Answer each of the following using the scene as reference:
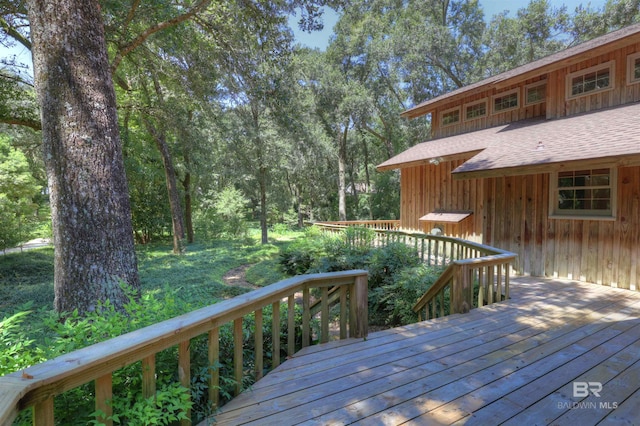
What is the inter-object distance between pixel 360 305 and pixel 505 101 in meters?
10.1

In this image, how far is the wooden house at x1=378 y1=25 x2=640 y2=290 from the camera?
529 centimetres

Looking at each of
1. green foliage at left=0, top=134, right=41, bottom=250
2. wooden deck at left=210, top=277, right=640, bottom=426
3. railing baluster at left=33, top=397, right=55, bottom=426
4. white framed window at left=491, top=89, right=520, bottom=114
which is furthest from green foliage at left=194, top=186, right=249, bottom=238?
railing baluster at left=33, top=397, right=55, bottom=426

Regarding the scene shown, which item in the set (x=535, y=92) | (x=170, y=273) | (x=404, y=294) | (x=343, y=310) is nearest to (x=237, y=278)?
(x=170, y=273)

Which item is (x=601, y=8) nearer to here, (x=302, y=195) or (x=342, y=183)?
(x=342, y=183)

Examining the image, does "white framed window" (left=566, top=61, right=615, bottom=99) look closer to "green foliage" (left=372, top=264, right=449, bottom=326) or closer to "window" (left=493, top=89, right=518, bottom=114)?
"window" (left=493, top=89, right=518, bottom=114)

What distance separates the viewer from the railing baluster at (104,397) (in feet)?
4.62

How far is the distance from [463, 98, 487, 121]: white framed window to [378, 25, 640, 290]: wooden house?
21cm

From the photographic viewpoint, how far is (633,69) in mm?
6848

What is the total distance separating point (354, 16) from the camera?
20000 millimetres

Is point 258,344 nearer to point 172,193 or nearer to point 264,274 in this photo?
point 264,274

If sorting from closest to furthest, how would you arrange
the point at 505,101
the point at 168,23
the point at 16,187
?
the point at 168,23 < the point at 505,101 < the point at 16,187

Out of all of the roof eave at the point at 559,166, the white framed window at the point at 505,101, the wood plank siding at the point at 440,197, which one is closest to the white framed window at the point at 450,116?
the white framed window at the point at 505,101

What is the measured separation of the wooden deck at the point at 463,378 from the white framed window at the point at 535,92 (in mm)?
7451

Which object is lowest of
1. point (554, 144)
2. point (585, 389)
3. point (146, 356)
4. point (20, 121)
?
point (585, 389)
